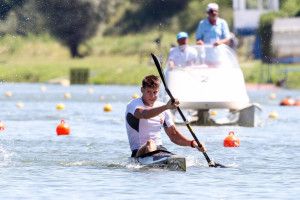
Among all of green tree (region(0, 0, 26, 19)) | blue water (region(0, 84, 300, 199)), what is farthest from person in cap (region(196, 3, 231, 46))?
green tree (region(0, 0, 26, 19))

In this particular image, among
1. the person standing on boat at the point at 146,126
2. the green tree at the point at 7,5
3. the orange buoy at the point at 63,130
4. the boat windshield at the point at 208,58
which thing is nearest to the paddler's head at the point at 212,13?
the boat windshield at the point at 208,58

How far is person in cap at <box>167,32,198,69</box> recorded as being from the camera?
2869 cm

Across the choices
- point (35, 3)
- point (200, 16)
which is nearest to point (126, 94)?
point (35, 3)

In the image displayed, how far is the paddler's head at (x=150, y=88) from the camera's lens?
17844 mm

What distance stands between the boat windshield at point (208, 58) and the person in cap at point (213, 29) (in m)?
0.15

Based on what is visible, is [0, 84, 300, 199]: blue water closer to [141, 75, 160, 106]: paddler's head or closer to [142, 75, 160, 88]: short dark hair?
[141, 75, 160, 106]: paddler's head

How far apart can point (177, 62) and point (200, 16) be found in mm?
52106

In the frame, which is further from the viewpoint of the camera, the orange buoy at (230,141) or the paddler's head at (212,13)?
the paddler's head at (212,13)

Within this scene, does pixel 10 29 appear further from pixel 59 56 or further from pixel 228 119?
pixel 228 119

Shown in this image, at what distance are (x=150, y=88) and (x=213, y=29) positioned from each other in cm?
1124

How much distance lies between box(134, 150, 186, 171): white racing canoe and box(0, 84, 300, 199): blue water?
0.40 feet

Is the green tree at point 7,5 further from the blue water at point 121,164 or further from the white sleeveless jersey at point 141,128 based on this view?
the white sleeveless jersey at point 141,128

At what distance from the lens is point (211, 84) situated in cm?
2820

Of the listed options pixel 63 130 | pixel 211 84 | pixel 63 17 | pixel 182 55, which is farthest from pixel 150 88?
pixel 63 17
